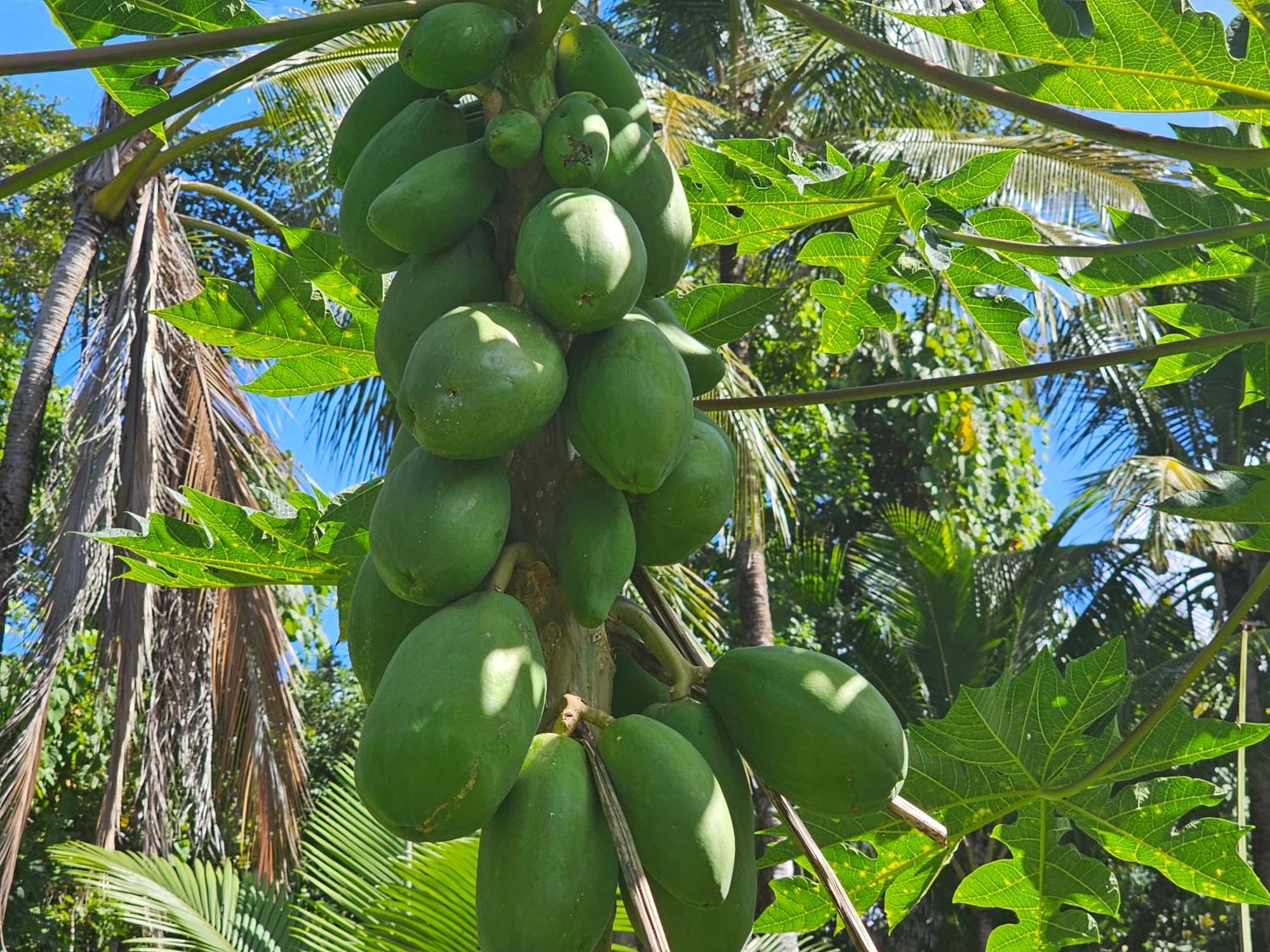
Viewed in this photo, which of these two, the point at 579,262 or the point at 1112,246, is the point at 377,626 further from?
the point at 1112,246

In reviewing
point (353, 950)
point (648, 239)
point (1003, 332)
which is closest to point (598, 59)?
point (648, 239)

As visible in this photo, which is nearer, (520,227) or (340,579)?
(520,227)

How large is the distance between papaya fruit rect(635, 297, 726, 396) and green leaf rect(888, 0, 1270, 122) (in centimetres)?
38

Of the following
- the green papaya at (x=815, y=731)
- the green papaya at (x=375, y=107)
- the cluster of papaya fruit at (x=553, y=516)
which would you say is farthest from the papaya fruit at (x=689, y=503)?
the green papaya at (x=375, y=107)

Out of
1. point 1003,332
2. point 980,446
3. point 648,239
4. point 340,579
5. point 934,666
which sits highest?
point 980,446

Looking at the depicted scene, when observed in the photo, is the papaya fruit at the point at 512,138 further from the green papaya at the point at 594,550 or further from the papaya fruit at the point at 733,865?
the papaya fruit at the point at 733,865

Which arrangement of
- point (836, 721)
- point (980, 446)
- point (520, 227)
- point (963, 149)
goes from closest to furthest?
point (836, 721) < point (520, 227) < point (963, 149) < point (980, 446)

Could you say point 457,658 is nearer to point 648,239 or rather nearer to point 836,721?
point 836,721

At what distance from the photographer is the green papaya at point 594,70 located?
114 centimetres

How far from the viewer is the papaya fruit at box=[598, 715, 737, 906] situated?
869 millimetres

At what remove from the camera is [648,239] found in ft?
3.56

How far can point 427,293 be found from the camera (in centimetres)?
102

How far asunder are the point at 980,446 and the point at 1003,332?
346 inches

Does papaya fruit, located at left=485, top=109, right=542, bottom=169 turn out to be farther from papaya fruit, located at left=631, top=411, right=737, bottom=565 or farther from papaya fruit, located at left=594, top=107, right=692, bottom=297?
papaya fruit, located at left=631, top=411, right=737, bottom=565
